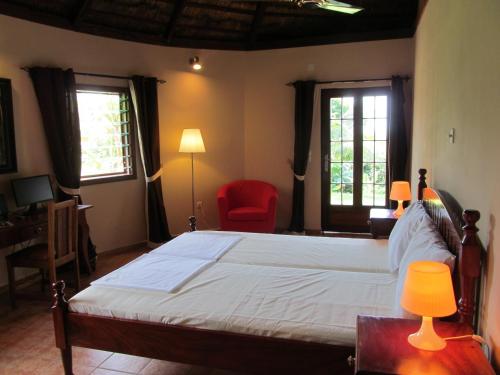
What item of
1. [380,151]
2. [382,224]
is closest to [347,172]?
[380,151]

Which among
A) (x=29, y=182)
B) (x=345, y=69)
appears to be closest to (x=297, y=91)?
(x=345, y=69)

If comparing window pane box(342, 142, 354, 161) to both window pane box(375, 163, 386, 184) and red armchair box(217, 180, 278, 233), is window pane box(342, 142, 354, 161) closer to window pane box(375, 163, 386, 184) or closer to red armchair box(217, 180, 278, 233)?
window pane box(375, 163, 386, 184)

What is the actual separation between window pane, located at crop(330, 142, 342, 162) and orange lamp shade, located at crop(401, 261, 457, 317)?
4.48m

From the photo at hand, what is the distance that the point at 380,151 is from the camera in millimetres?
5797

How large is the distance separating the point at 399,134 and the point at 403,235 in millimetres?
3051

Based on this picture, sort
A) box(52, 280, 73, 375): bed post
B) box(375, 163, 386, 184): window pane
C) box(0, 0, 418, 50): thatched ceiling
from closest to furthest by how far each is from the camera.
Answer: box(52, 280, 73, 375): bed post
box(0, 0, 418, 50): thatched ceiling
box(375, 163, 386, 184): window pane

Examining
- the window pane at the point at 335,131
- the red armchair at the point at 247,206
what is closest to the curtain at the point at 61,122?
the red armchair at the point at 247,206

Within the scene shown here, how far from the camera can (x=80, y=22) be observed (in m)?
4.71

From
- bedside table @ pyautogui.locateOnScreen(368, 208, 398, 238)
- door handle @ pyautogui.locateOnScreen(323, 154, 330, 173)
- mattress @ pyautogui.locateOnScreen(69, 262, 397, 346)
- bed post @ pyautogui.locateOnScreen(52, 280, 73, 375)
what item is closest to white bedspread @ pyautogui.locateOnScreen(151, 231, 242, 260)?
mattress @ pyautogui.locateOnScreen(69, 262, 397, 346)

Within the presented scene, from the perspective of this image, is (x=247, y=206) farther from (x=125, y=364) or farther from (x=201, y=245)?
(x=125, y=364)

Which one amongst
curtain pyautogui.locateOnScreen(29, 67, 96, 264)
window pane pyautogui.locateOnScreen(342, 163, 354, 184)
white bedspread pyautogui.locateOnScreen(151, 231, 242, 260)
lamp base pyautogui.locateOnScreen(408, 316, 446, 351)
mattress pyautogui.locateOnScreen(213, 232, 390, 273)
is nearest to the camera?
lamp base pyautogui.locateOnScreen(408, 316, 446, 351)

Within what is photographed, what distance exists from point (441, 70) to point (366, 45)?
110 inches

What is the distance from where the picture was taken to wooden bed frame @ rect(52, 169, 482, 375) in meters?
2.09

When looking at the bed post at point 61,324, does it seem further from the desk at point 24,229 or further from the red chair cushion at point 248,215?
the red chair cushion at point 248,215
